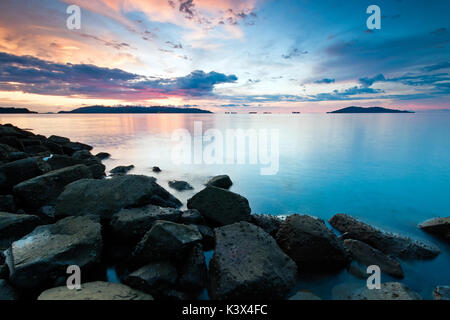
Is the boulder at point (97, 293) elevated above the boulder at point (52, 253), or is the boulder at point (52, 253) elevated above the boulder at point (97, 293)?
the boulder at point (52, 253)

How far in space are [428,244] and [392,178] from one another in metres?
8.37

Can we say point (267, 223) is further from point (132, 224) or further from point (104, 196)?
point (104, 196)

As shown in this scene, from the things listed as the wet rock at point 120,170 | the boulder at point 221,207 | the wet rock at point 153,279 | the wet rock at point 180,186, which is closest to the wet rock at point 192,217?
the boulder at point 221,207

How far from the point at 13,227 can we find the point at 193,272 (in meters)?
4.19

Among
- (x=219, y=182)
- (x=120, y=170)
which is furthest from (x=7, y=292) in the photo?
(x=120, y=170)

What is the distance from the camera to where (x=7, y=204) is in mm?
6031

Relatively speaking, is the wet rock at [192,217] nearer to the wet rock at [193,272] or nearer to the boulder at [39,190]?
the wet rock at [193,272]

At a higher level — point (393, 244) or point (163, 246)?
point (163, 246)

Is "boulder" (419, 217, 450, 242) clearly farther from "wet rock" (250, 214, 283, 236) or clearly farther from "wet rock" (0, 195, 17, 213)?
"wet rock" (0, 195, 17, 213)

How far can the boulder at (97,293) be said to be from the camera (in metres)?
3.23

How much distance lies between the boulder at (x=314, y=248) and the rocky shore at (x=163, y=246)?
0.02 meters

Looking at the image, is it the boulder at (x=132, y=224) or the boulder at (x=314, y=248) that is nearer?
the boulder at (x=314, y=248)
